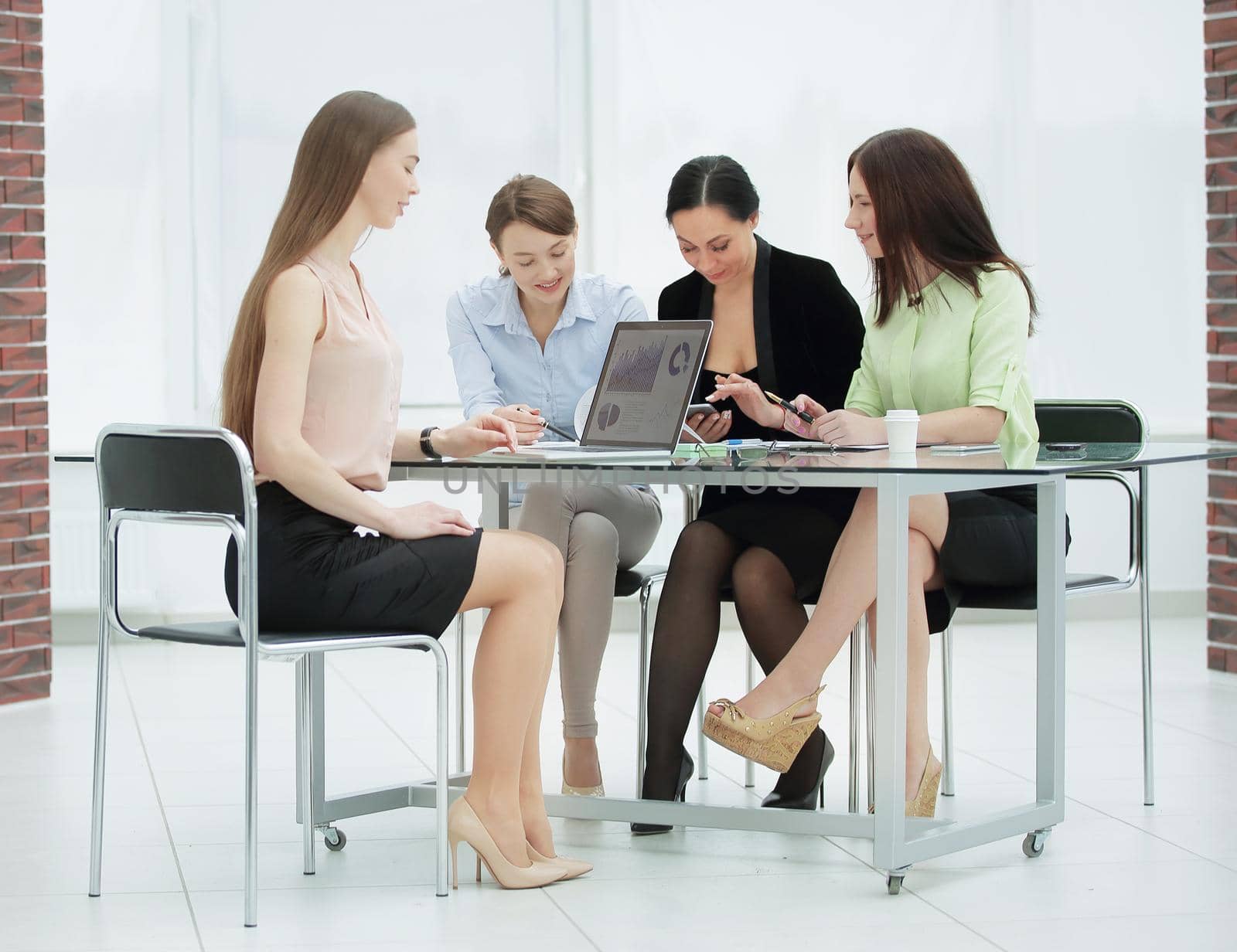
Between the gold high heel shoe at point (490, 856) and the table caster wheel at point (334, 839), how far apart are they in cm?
33

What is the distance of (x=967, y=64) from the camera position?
5.56 meters

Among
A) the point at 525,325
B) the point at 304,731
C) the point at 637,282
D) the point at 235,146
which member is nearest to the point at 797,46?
the point at 637,282

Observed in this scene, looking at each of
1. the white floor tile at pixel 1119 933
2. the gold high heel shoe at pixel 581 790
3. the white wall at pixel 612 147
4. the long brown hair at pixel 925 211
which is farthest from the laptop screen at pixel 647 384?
the white wall at pixel 612 147

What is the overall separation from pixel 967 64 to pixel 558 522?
317 centimetres

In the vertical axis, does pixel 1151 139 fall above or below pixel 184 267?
above

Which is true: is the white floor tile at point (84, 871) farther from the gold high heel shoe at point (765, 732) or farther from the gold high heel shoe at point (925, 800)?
the gold high heel shoe at point (925, 800)

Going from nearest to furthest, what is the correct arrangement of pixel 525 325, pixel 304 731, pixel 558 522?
pixel 304 731 → pixel 558 522 → pixel 525 325

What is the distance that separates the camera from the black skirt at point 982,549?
277 centimetres

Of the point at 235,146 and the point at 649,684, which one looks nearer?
the point at 649,684

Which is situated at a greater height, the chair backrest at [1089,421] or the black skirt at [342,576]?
the chair backrest at [1089,421]

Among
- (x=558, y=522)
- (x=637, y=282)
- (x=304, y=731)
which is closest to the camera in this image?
(x=304, y=731)

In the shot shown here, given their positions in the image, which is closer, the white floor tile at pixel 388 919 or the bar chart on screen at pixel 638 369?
the white floor tile at pixel 388 919

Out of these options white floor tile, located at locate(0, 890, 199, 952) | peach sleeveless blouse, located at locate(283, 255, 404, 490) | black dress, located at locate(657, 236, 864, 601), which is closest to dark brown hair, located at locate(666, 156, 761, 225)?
black dress, located at locate(657, 236, 864, 601)

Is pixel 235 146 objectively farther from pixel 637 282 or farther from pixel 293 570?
pixel 293 570
